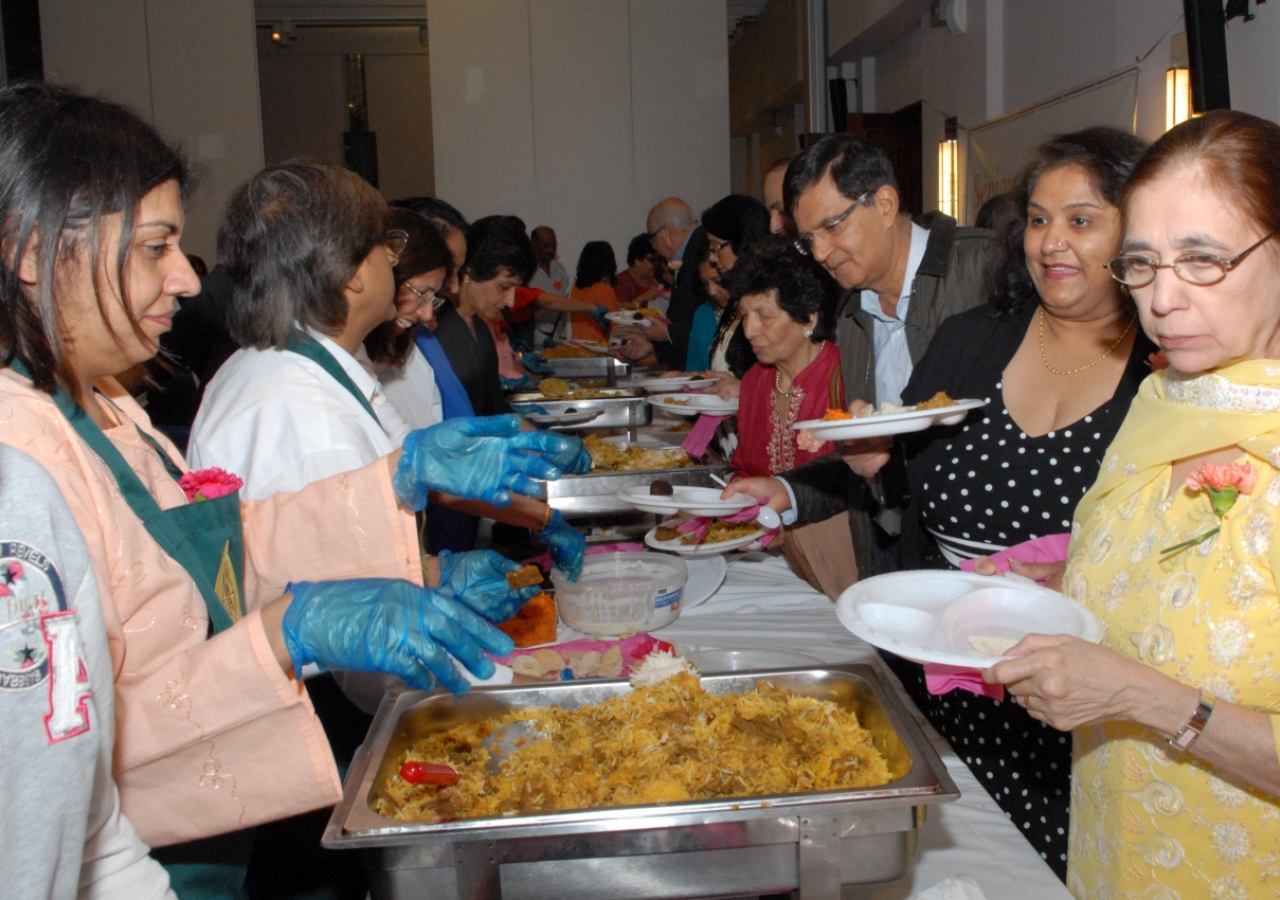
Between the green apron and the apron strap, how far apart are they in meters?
0.40

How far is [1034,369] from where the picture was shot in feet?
5.30

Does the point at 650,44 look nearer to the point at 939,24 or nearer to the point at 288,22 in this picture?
the point at 939,24

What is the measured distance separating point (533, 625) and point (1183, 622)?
104 cm

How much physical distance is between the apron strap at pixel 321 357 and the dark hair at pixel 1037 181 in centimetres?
116

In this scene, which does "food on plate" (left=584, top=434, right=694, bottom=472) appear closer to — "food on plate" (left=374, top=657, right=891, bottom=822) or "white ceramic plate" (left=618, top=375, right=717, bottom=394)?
"white ceramic plate" (left=618, top=375, right=717, bottom=394)

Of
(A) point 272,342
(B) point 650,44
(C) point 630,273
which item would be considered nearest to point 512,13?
(B) point 650,44

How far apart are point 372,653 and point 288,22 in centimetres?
1149

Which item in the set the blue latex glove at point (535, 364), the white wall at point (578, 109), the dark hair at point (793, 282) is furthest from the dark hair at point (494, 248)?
the white wall at point (578, 109)

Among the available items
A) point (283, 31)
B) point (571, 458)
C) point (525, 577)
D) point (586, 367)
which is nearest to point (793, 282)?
point (525, 577)

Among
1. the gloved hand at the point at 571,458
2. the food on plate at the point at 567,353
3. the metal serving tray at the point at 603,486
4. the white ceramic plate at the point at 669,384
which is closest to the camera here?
A: the gloved hand at the point at 571,458

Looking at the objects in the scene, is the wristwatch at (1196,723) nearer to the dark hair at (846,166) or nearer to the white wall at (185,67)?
the dark hair at (846,166)

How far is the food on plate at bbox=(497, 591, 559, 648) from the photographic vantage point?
1.66 m

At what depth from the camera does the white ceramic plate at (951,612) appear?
1.04m

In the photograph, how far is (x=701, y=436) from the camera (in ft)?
10.4
